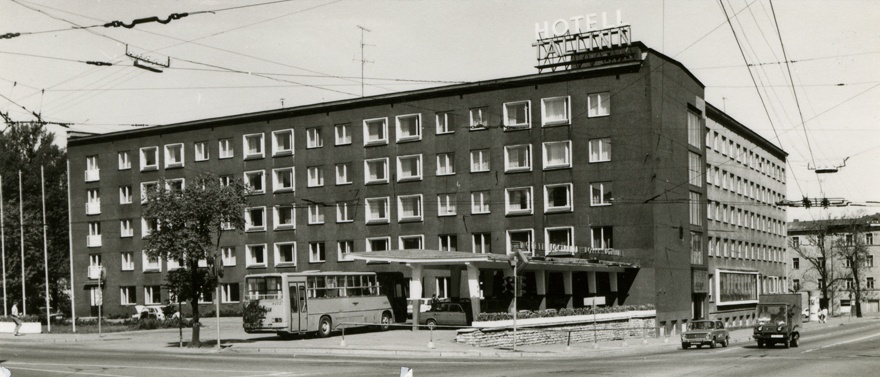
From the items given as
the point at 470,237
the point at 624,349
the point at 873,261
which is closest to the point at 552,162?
the point at 470,237

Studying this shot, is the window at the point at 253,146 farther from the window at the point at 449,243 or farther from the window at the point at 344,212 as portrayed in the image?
the window at the point at 449,243

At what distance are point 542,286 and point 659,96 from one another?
14.7 m

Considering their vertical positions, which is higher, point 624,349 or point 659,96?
point 659,96

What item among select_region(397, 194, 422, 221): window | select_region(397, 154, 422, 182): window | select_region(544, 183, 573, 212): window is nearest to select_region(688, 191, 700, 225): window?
select_region(544, 183, 573, 212): window

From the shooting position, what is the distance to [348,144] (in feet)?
211

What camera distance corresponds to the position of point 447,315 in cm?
4519

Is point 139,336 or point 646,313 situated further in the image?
point 646,313

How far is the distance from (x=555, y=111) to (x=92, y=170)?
39.5 meters

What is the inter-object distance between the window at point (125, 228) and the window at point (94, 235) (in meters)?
2.39

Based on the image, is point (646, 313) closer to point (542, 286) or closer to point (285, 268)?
point (542, 286)

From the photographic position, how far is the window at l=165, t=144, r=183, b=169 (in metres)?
70.4

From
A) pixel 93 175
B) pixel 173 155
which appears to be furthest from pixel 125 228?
pixel 173 155

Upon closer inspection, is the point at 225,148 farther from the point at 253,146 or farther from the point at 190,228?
the point at 190,228

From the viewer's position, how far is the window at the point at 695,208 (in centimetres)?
6214
